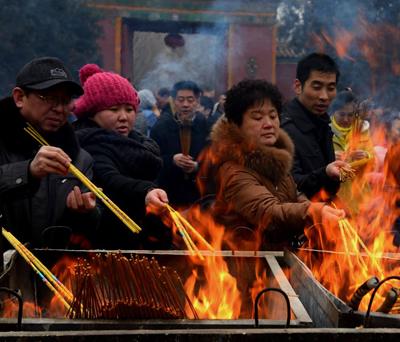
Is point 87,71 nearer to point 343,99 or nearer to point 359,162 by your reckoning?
point 359,162

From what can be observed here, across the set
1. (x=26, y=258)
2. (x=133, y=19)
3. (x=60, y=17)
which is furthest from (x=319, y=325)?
(x=133, y=19)

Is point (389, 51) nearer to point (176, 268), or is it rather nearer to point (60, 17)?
point (60, 17)

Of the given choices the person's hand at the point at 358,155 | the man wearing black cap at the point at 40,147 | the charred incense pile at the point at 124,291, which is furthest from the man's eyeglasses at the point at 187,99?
the charred incense pile at the point at 124,291

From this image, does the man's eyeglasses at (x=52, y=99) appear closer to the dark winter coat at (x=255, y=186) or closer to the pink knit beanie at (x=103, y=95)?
the pink knit beanie at (x=103, y=95)

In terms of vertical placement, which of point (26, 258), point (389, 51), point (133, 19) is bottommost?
point (26, 258)

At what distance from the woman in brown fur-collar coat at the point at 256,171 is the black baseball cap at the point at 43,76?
87 centimetres

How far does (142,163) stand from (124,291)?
169 cm

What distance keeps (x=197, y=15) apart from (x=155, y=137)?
19.1 meters

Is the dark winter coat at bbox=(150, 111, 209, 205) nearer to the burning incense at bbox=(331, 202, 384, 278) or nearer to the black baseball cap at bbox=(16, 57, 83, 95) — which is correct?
the black baseball cap at bbox=(16, 57, 83, 95)

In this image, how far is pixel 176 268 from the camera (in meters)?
2.95

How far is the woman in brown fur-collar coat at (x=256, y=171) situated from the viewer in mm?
3104

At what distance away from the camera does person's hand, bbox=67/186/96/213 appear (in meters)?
2.98

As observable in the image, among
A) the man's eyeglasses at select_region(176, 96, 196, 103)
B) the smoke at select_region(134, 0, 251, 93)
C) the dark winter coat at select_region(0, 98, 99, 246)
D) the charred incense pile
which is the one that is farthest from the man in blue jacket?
the smoke at select_region(134, 0, 251, 93)

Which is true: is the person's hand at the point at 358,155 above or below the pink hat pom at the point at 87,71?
below
